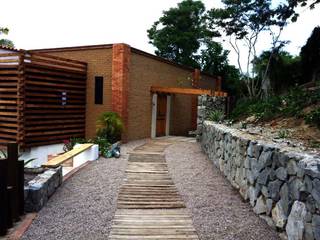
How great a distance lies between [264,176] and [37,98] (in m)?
8.84

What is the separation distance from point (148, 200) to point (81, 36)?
25.3 meters

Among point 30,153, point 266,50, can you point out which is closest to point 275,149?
point 30,153

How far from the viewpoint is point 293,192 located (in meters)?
3.91

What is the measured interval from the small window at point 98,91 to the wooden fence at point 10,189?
8.71 metres

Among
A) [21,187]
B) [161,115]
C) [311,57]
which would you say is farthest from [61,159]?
[311,57]

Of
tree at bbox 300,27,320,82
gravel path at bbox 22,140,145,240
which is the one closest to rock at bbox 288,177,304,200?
gravel path at bbox 22,140,145,240

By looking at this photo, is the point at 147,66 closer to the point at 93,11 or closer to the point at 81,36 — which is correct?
the point at 93,11

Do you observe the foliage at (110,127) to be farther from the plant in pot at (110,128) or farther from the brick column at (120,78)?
the brick column at (120,78)

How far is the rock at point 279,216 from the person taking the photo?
4227 millimetres

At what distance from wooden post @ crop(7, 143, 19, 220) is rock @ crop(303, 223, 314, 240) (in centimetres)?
378

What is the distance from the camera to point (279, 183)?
4.41 meters

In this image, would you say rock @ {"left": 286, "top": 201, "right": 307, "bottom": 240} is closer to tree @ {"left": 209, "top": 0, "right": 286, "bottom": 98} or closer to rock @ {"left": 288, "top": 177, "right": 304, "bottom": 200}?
rock @ {"left": 288, "top": 177, "right": 304, "bottom": 200}

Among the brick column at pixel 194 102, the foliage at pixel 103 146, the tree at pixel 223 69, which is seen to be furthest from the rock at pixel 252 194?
the tree at pixel 223 69

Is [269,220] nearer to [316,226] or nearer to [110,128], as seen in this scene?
[316,226]
